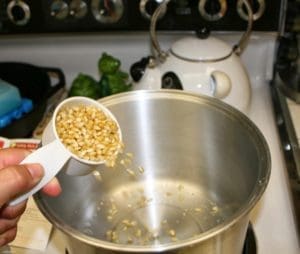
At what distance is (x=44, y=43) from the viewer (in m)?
1.02

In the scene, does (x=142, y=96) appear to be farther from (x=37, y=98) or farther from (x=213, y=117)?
(x=37, y=98)

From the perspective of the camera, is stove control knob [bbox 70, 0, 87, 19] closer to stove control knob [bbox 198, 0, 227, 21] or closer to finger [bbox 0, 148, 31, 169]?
stove control knob [bbox 198, 0, 227, 21]

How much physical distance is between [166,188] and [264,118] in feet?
0.80

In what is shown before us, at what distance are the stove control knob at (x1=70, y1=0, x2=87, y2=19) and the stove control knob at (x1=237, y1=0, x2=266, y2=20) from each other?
29 cm

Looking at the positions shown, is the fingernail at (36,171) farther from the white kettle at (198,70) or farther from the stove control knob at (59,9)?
the stove control knob at (59,9)

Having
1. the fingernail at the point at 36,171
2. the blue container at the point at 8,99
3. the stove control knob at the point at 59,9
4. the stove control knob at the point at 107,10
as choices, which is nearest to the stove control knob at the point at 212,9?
the stove control knob at the point at 107,10

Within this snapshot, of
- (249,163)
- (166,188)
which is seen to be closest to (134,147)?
(166,188)

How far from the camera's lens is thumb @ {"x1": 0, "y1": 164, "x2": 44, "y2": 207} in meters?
0.50

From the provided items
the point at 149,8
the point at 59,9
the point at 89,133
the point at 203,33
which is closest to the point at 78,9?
the point at 59,9

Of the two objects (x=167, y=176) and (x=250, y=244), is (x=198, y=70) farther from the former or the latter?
(x=250, y=244)

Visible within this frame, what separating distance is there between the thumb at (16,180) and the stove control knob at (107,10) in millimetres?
461

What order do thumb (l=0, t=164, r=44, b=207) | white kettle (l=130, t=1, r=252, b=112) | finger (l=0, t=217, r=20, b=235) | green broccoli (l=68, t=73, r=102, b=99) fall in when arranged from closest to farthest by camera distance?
thumb (l=0, t=164, r=44, b=207) < finger (l=0, t=217, r=20, b=235) < white kettle (l=130, t=1, r=252, b=112) < green broccoli (l=68, t=73, r=102, b=99)

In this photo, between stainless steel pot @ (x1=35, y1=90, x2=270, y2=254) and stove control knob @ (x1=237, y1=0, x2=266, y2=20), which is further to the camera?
stove control knob @ (x1=237, y1=0, x2=266, y2=20)

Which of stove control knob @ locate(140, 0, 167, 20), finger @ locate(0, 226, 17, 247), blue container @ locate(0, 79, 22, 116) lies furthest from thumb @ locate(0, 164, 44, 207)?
stove control knob @ locate(140, 0, 167, 20)
